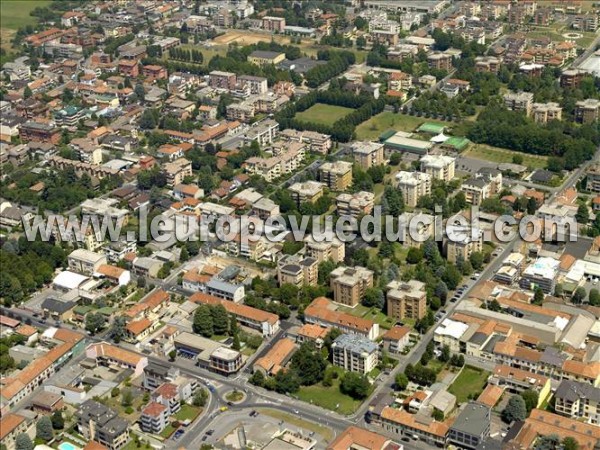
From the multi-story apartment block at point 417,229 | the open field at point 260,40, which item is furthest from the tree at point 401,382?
the open field at point 260,40

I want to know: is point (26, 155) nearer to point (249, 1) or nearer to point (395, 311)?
point (395, 311)

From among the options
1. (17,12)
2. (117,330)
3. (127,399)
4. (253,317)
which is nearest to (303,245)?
(253,317)

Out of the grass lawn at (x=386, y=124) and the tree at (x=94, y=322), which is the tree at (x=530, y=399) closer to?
the tree at (x=94, y=322)

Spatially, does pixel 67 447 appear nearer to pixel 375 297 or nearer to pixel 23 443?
pixel 23 443

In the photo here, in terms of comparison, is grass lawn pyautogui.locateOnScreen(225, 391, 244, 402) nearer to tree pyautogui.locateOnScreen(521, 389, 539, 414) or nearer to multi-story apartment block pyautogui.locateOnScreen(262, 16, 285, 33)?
tree pyautogui.locateOnScreen(521, 389, 539, 414)

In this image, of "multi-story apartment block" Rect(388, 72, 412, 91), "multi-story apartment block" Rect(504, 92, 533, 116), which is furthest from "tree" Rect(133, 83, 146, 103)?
"multi-story apartment block" Rect(504, 92, 533, 116)

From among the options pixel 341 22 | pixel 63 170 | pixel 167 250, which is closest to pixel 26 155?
pixel 63 170
